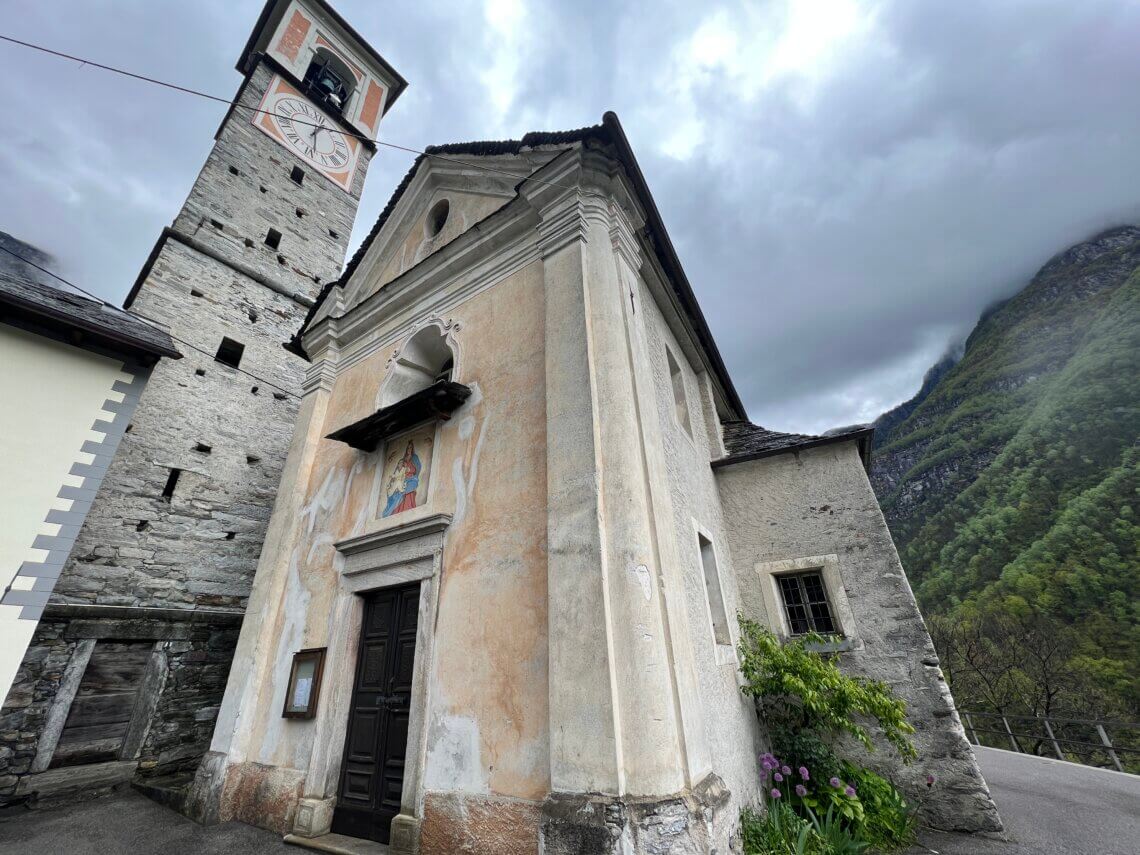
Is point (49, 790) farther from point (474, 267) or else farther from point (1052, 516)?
point (1052, 516)

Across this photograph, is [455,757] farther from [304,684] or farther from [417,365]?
[417,365]

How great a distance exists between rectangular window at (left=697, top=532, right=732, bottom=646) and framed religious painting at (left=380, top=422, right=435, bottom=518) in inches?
121

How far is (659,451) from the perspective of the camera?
4293mm

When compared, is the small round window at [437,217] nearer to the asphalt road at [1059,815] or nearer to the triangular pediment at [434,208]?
the triangular pediment at [434,208]

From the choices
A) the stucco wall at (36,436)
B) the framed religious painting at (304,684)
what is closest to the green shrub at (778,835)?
the framed religious painting at (304,684)

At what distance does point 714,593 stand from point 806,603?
5.87ft

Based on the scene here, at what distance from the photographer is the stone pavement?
4.04 m

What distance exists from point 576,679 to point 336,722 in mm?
2910

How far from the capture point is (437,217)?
7.70m

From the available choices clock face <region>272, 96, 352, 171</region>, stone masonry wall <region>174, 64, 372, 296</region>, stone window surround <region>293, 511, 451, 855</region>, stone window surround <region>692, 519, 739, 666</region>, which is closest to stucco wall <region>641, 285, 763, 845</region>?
stone window surround <region>692, 519, 739, 666</region>

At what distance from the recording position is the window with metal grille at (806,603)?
6230 mm

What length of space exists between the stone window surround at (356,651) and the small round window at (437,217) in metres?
4.78

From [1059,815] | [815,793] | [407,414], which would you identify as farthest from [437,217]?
[1059,815]

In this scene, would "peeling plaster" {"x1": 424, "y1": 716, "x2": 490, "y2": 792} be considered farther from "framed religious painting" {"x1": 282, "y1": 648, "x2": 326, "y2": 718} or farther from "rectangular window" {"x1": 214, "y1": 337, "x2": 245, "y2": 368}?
"rectangular window" {"x1": 214, "y1": 337, "x2": 245, "y2": 368}
